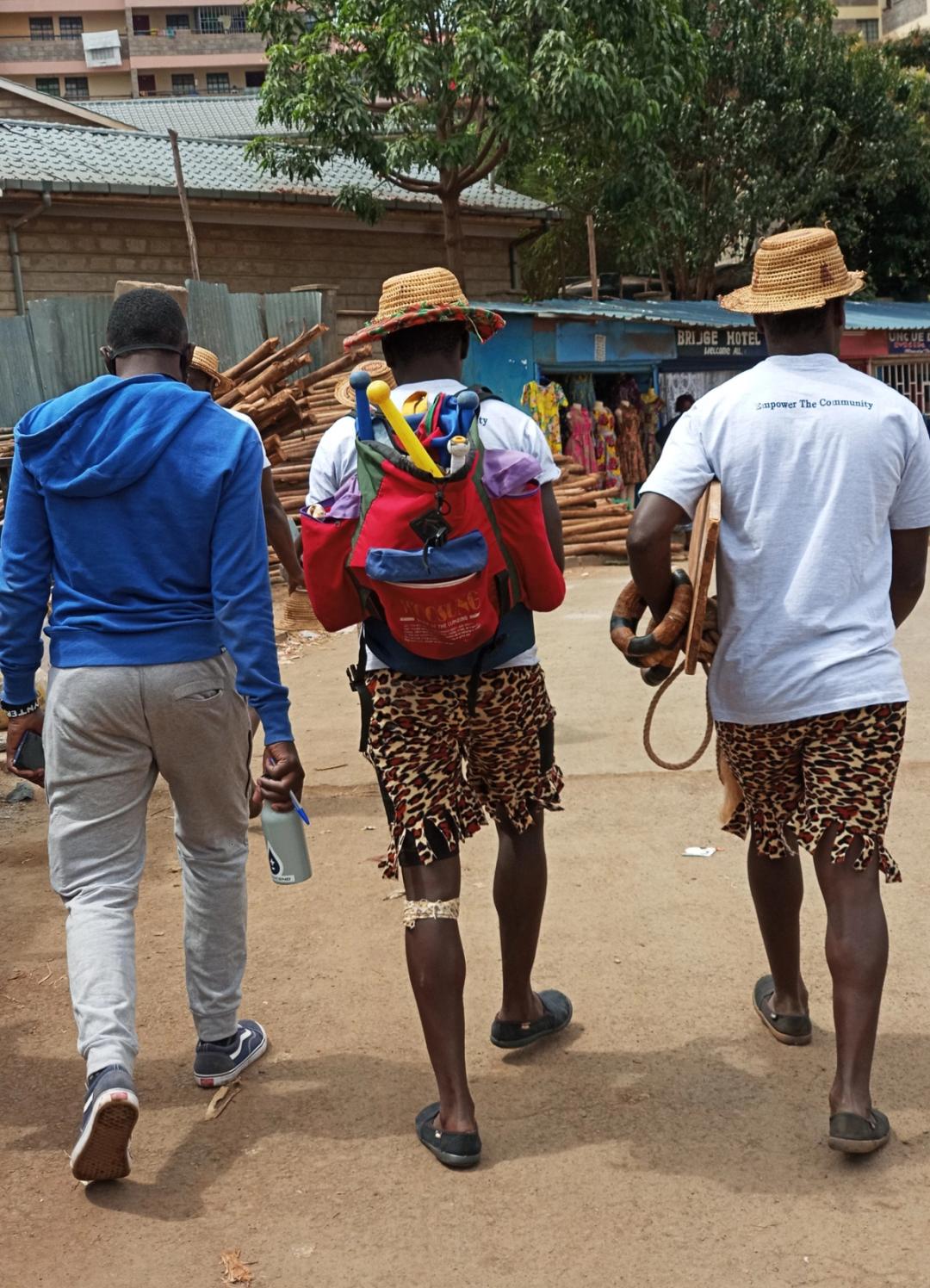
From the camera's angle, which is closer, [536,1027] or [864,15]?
[536,1027]

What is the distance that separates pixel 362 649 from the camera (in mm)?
3119

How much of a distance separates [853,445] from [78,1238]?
233cm

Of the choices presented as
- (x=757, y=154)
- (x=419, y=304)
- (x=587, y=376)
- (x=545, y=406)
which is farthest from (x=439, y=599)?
(x=757, y=154)

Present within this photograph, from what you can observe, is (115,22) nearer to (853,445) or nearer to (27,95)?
(27,95)

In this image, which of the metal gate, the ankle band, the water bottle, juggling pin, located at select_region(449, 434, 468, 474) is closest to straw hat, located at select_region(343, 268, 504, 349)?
juggling pin, located at select_region(449, 434, 468, 474)

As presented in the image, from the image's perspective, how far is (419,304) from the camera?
3021mm

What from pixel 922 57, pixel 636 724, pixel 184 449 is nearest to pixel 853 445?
pixel 184 449

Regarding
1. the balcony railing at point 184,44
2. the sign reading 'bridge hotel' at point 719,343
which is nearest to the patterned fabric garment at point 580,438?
the sign reading 'bridge hotel' at point 719,343

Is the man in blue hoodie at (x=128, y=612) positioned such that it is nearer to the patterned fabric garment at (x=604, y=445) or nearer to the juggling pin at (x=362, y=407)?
the juggling pin at (x=362, y=407)

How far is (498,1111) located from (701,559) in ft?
4.57

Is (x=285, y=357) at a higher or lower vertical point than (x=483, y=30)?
lower

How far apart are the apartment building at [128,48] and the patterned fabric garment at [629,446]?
164 feet

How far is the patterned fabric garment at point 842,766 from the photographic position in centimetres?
297

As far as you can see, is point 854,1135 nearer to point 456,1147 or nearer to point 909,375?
point 456,1147
